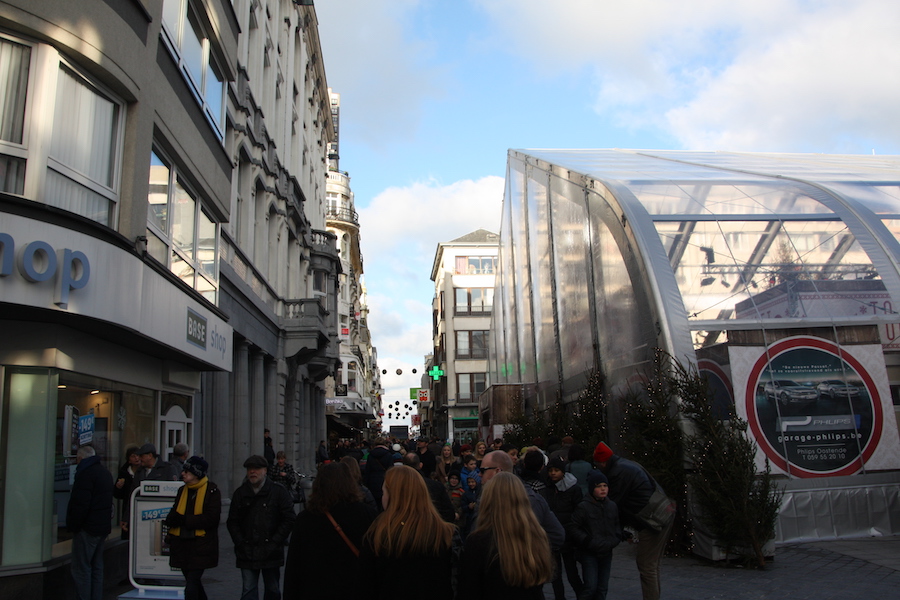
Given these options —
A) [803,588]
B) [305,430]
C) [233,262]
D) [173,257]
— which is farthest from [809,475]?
[305,430]

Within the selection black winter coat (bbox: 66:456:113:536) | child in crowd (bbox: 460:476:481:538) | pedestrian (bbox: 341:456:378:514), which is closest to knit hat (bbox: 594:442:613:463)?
child in crowd (bbox: 460:476:481:538)

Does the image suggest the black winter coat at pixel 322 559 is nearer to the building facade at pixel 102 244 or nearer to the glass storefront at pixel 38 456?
the building facade at pixel 102 244

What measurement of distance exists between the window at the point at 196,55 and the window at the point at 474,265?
5519 centimetres

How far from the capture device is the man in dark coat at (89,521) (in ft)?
23.7

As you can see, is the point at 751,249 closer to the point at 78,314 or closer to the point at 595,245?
the point at 595,245

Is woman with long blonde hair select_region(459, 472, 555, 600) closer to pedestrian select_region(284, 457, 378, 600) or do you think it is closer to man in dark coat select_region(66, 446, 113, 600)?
pedestrian select_region(284, 457, 378, 600)

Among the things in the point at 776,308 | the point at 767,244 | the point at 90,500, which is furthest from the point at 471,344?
the point at 90,500

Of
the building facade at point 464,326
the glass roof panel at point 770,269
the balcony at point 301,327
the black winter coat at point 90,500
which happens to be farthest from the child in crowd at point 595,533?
the building facade at point 464,326

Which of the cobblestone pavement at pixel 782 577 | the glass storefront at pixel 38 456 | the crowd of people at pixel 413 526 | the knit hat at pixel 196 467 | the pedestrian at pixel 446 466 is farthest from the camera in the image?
the pedestrian at pixel 446 466

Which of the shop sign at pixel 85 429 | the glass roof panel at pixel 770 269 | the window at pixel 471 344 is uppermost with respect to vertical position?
the window at pixel 471 344

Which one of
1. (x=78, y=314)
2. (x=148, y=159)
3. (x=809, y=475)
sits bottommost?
(x=809, y=475)

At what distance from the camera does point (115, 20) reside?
8.61m

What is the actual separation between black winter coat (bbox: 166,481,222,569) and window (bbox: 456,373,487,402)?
58.4 metres

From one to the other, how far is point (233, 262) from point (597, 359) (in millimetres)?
8939
